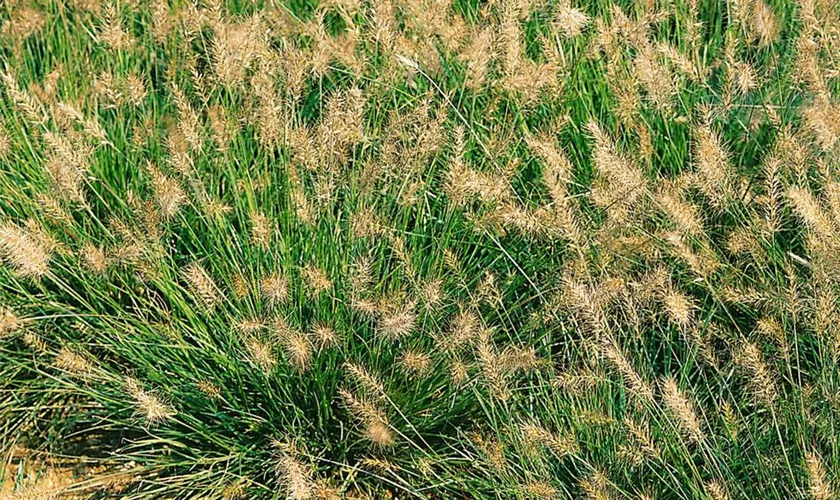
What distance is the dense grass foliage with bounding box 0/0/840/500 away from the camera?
266 cm

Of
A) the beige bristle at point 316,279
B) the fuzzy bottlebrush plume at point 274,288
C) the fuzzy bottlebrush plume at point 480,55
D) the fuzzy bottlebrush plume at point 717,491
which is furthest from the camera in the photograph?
the fuzzy bottlebrush plume at point 480,55

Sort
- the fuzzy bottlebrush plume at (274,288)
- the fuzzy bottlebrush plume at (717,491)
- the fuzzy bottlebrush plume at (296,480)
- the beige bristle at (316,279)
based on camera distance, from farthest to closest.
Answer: the beige bristle at (316,279) → the fuzzy bottlebrush plume at (274,288) → the fuzzy bottlebrush plume at (296,480) → the fuzzy bottlebrush plume at (717,491)

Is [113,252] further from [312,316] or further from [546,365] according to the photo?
[546,365]

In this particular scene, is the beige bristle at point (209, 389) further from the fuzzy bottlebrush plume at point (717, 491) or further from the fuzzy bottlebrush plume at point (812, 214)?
the fuzzy bottlebrush plume at point (812, 214)

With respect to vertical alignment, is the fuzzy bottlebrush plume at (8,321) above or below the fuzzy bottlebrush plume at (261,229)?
below

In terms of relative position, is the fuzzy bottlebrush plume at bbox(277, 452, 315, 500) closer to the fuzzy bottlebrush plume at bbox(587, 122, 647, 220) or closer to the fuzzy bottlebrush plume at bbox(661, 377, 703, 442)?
the fuzzy bottlebrush plume at bbox(661, 377, 703, 442)

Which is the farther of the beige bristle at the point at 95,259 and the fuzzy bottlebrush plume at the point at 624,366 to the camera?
the beige bristle at the point at 95,259

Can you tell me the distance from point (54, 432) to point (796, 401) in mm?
2111

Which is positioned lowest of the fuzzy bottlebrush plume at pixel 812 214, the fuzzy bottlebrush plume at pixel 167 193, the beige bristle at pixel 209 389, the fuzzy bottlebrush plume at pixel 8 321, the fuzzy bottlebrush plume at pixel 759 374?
the beige bristle at pixel 209 389

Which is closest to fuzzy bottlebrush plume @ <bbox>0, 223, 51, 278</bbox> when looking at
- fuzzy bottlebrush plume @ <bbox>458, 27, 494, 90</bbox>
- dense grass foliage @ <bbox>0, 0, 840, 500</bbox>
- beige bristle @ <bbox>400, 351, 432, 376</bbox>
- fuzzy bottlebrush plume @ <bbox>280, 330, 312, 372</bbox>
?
dense grass foliage @ <bbox>0, 0, 840, 500</bbox>

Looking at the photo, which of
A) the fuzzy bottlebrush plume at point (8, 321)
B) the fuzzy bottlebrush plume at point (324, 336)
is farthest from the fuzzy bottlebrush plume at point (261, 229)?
the fuzzy bottlebrush plume at point (8, 321)

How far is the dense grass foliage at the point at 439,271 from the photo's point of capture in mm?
2658

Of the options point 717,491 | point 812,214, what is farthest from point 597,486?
point 812,214

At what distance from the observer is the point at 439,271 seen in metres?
3.21
